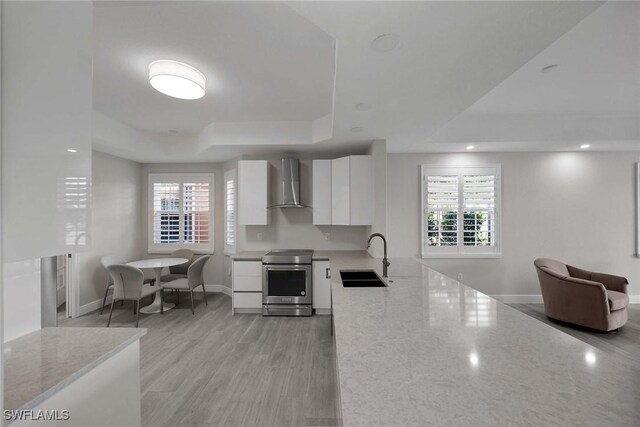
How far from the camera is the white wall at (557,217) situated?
4.55 m

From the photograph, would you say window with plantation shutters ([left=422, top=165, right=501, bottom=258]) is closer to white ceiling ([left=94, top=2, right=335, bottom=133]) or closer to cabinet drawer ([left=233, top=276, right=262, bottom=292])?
white ceiling ([left=94, top=2, right=335, bottom=133])

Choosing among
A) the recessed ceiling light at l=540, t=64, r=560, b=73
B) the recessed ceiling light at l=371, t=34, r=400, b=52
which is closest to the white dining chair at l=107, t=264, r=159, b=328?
the recessed ceiling light at l=371, t=34, r=400, b=52

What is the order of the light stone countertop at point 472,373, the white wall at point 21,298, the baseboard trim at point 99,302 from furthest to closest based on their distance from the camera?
the baseboard trim at point 99,302, the white wall at point 21,298, the light stone countertop at point 472,373

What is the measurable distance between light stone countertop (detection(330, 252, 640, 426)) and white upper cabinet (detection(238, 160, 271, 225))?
305 cm

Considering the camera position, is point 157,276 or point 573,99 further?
point 157,276

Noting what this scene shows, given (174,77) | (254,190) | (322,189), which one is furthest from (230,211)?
(174,77)

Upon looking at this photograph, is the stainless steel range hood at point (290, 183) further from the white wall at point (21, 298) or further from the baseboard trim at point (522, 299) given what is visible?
the baseboard trim at point (522, 299)

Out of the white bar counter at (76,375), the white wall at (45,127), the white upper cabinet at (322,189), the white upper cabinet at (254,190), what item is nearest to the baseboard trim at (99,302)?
the white upper cabinet at (254,190)

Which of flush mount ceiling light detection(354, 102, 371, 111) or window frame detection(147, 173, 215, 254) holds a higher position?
flush mount ceiling light detection(354, 102, 371, 111)

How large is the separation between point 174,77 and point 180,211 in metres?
3.40

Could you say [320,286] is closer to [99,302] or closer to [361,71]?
[361,71]

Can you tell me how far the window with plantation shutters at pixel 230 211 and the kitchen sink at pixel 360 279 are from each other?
8.98 ft

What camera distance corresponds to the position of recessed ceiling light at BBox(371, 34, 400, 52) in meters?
1.49

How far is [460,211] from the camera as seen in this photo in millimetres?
4641
